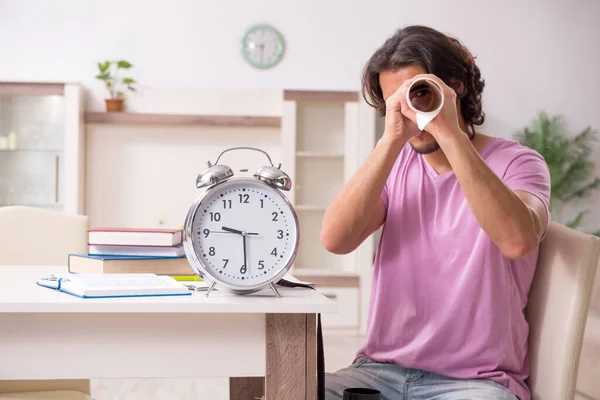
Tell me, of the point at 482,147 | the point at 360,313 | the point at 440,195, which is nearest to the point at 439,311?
the point at 440,195

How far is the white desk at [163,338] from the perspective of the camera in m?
1.27

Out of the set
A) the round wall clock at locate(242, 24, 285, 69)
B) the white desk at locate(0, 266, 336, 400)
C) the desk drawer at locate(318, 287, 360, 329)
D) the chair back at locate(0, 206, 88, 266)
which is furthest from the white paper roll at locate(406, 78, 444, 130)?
the round wall clock at locate(242, 24, 285, 69)

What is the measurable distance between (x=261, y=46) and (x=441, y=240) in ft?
13.3

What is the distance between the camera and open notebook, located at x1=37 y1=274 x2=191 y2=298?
1.31m

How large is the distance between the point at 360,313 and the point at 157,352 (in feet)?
13.1

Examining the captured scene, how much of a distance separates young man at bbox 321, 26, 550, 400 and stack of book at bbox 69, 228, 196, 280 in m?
0.32

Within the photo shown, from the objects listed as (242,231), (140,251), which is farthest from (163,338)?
(140,251)

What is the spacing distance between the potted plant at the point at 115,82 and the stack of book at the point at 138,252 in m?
3.71

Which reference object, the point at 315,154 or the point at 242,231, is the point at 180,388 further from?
the point at 242,231

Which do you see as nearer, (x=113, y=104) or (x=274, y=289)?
(x=274, y=289)

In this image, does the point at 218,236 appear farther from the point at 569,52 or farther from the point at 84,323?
the point at 569,52

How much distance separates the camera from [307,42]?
558cm

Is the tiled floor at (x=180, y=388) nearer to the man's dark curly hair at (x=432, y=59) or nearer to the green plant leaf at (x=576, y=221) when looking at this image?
the man's dark curly hair at (x=432, y=59)

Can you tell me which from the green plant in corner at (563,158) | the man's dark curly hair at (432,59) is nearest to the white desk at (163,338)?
the man's dark curly hair at (432,59)
